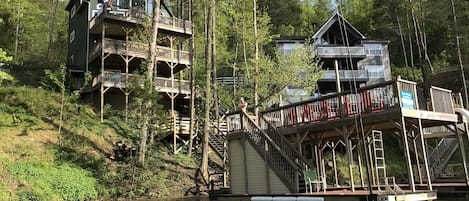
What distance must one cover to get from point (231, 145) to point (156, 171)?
17.8 ft

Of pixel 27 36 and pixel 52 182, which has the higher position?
pixel 27 36

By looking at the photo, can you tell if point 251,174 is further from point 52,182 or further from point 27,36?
point 27,36

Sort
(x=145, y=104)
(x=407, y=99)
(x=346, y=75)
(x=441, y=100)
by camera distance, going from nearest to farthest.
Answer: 1. (x=407, y=99)
2. (x=441, y=100)
3. (x=145, y=104)
4. (x=346, y=75)

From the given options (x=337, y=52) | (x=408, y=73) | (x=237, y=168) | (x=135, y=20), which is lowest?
(x=237, y=168)

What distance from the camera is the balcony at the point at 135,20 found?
83.6ft

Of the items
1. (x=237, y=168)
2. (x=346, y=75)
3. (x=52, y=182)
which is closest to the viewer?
(x=237, y=168)

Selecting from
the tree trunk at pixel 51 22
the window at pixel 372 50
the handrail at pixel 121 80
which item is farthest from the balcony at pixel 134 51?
the window at pixel 372 50

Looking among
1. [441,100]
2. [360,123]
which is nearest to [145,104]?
[360,123]

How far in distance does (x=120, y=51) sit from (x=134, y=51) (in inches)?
37.0

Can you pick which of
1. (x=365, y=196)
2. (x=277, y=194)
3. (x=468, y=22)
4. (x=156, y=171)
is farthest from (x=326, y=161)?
(x=468, y=22)

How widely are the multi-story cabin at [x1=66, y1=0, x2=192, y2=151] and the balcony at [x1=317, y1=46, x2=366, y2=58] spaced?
1612cm

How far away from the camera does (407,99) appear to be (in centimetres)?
1102

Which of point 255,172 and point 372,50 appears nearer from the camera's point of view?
point 255,172

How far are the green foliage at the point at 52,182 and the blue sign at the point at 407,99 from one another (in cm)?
1269
